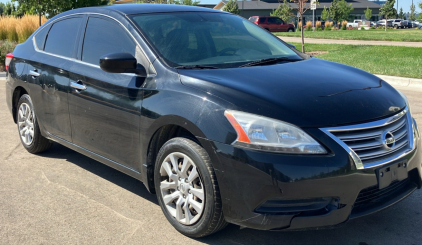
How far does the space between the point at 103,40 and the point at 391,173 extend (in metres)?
2.70

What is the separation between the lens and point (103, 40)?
4309mm

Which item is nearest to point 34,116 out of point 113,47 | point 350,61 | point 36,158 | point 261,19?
point 36,158

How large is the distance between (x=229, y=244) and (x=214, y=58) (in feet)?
5.04

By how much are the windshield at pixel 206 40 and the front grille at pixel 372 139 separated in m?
1.22

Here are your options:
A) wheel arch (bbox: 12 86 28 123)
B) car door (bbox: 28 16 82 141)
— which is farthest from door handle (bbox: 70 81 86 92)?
wheel arch (bbox: 12 86 28 123)

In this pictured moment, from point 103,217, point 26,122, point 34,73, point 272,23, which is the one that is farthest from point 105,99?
point 272,23

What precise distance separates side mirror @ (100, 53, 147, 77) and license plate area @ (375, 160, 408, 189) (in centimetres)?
188

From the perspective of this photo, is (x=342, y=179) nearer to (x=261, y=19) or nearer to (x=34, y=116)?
(x=34, y=116)

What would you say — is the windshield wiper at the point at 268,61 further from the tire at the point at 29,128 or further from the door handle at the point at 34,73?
the tire at the point at 29,128

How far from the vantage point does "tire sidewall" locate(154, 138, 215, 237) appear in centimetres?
312

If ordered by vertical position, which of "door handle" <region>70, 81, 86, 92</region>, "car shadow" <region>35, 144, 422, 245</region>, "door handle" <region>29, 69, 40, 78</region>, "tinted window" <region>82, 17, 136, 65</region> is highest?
"tinted window" <region>82, 17, 136, 65</region>

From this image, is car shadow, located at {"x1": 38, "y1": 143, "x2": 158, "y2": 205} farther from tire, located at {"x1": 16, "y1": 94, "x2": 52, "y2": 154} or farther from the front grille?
the front grille

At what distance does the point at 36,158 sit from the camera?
17.9 feet

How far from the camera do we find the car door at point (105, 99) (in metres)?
3.79
